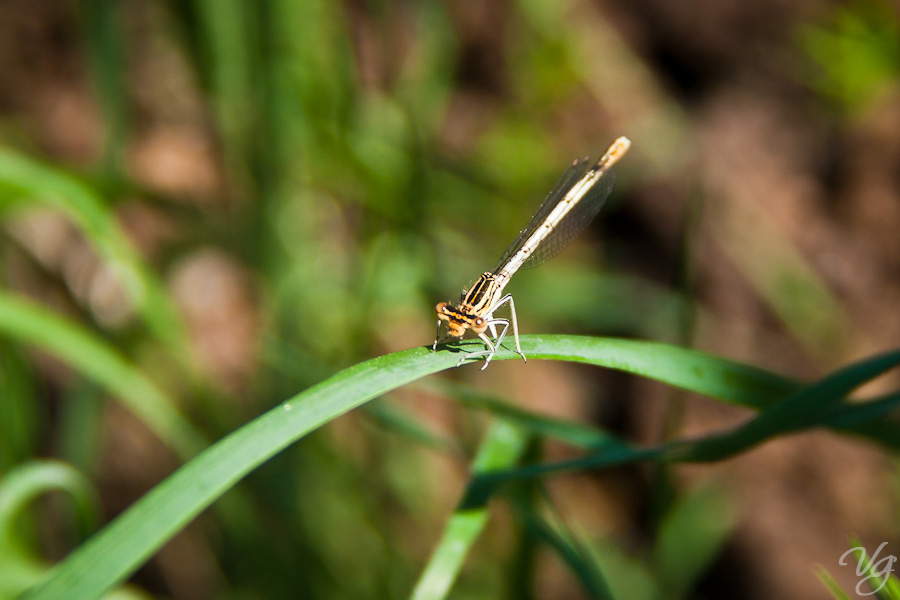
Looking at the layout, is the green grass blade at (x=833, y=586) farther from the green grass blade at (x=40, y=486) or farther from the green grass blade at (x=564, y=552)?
the green grass blade at (x=40, y=486)

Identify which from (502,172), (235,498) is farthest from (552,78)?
(235,498)

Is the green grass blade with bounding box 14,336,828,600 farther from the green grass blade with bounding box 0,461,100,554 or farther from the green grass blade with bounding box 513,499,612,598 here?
the green grass blade with bounding box 0,461,100,554

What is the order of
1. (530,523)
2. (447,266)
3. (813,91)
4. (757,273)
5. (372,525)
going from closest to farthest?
(530,523)
(372,525)
(447,266)
(757,273)
(813,91)

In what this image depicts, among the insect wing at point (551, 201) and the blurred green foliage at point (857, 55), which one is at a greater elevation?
the blurred green foliage at point (857, 55)

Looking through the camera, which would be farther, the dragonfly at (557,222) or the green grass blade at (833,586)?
the dragonfly at (557,222)

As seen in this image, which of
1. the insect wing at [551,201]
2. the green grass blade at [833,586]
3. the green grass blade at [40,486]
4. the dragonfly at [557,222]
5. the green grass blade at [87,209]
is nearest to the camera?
the green grass blade at [833,586]

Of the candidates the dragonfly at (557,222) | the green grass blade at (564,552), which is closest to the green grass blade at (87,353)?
the dragonfly at (557,222)

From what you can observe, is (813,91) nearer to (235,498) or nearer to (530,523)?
(530,523)
